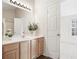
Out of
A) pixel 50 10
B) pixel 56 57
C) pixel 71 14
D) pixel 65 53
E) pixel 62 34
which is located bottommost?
pixel 56 57

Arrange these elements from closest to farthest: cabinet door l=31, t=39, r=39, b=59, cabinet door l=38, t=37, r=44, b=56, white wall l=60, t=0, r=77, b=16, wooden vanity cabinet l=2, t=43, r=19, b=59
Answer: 1. wooden vanity cabinet l=2, t=43, r=19, b=59
2. white wall l=60, t=0, r=77, b=16
3. cabinet door l=31, t=39, r=39, b=59
4. cabinet door l=38, t=37, r=44, b=56

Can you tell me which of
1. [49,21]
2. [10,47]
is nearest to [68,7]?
[49,21]

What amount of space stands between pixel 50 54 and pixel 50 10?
1.14 meters

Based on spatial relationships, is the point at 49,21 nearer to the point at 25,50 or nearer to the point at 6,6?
the point at 25,50

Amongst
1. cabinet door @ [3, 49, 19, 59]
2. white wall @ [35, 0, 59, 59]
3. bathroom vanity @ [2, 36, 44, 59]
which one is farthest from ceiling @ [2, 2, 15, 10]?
white wall @ [35, 0, 59, 59]

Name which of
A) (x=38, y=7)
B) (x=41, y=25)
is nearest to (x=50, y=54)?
(x=41, y=25)

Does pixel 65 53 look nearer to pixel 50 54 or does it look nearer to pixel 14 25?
pixel 50 54

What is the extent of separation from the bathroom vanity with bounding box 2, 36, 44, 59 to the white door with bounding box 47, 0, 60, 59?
210mm

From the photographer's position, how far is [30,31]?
2488 millimetres

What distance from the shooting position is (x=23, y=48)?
171cm

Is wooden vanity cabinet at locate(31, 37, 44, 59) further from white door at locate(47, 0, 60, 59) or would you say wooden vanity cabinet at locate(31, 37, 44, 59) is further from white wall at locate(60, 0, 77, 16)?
white wall at locate(60, 0, 77, 16)

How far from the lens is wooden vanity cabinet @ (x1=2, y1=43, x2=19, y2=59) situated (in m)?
1.23

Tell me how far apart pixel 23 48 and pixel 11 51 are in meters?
0.37

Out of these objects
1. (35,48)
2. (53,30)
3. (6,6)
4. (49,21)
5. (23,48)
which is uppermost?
(6,6)
